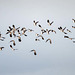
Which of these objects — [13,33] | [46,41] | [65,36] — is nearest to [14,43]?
[13,33]

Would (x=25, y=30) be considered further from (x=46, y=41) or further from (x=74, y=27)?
(x=74, y=27)

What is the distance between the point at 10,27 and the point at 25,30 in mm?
1011

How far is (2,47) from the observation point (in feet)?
65.7

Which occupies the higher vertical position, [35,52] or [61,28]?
[61,28]

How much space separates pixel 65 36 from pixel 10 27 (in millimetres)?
3709

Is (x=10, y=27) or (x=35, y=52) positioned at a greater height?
(x=10, y=27)

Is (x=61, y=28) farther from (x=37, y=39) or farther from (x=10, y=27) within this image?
(x=10, y=27)

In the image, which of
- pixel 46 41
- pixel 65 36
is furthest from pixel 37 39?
pixel 65 36

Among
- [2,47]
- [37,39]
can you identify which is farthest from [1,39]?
[37,39]

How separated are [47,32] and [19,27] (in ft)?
6.20

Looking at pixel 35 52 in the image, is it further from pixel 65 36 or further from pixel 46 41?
pixel 65 36

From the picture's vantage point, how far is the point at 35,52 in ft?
66.7

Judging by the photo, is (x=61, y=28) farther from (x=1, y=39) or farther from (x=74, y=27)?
(x=1, y=39)

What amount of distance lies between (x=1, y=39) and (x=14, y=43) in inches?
35.3
